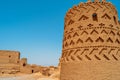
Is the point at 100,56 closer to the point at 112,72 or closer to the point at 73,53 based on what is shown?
the point at 112,72

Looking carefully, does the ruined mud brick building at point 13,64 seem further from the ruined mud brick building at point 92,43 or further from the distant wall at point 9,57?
the ruined mud brick building at point 92,43

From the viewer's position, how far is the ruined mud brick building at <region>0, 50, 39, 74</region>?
31.7 m

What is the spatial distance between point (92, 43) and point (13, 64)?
31152 mm

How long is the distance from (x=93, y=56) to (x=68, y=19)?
2.85 metres

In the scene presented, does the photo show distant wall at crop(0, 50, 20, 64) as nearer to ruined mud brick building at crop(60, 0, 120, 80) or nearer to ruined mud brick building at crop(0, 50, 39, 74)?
ruined mud brick building at crop(0, 50, 39, 74)

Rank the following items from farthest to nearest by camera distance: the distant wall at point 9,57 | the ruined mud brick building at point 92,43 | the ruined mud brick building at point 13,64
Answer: the distant wall at point 9,57, the ruined mud brick building at point 13,64, the ruined mud brick building at point 92,43

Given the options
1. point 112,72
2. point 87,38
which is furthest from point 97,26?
point 112,72

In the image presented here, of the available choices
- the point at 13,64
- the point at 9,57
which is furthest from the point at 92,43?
the point at 9,57

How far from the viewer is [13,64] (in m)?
35.1

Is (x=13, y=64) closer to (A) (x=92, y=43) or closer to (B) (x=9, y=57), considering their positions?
(B) (x=9, y=57)

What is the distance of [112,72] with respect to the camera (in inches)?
267

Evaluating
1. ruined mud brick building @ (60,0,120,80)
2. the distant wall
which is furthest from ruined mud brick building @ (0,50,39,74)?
ruined mud brick building @ (60,0,120,80)

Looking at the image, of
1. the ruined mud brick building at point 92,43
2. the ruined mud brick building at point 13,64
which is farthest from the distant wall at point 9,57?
the ruined mud brick building at point 92,43

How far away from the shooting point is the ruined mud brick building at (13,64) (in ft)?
104
